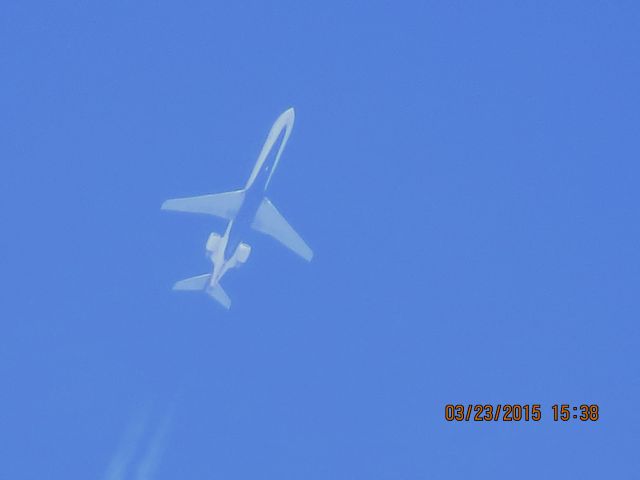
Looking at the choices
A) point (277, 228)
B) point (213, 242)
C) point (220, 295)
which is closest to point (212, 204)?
point (213, 242)

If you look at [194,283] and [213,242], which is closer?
[213,242]

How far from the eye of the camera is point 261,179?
37.5 metres

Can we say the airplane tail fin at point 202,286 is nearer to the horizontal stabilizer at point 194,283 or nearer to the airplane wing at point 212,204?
the horizontal stabilizer at point 194,283

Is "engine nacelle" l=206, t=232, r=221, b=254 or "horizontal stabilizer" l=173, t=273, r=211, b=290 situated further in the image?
"horizontal stabilizer" l=173, t=273, r=211, b=290

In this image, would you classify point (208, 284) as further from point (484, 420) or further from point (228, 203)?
point (484, 420)

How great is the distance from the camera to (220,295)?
4294cm

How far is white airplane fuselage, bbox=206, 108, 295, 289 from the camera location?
1479 inches

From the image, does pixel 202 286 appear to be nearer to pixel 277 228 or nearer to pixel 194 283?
pixel 194 283

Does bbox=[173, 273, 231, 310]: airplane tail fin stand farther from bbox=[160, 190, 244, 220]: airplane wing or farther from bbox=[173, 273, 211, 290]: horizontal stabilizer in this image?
bbox=[160, 190, 244, 220]: airplane wing

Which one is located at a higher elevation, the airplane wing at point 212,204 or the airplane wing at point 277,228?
the airplane wing at point 277,228

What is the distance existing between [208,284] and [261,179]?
7.40m

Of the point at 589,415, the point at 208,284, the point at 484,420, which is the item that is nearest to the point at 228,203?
the point at 208,284

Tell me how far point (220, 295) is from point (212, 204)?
5582 mm

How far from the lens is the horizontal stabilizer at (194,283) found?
1655 inches
